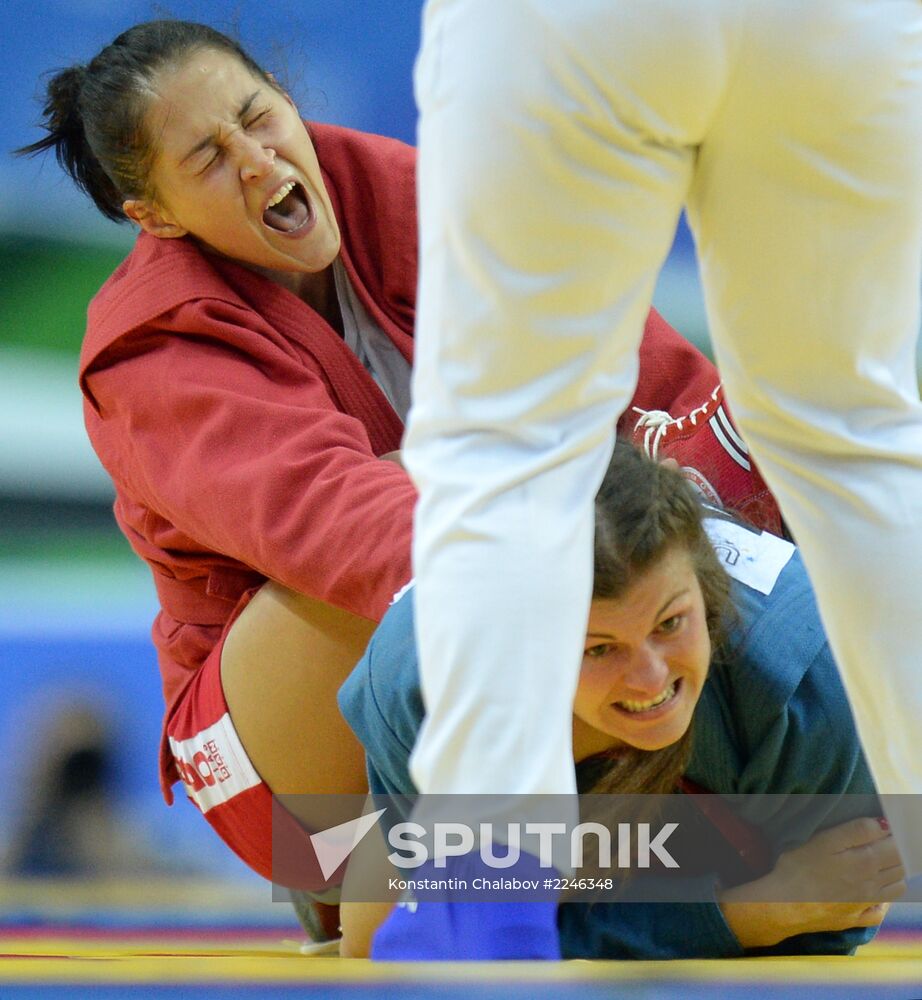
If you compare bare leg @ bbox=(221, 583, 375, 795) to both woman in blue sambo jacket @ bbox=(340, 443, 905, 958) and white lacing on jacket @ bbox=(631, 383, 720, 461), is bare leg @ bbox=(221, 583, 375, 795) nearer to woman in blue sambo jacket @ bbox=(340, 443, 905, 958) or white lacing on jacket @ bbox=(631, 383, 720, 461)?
woman in blue sambo jacket @ bbox=(340, 443, 905, 958)

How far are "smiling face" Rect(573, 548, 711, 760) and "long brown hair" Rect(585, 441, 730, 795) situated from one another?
0.04 feet

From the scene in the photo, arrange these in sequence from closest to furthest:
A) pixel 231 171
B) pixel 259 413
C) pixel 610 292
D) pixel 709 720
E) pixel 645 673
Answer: pixel 610 292
pixel 645 673
pixel 709 720
pixel 259 413
pixel 231 171

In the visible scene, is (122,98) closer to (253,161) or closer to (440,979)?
(253,161)

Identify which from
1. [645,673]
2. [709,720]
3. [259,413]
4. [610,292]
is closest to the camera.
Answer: [610,292]

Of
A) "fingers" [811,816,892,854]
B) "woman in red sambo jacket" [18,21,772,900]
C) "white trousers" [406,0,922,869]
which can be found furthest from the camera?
"woman in red sambo jacket" [18,21,772,900]

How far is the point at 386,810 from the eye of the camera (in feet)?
3.79

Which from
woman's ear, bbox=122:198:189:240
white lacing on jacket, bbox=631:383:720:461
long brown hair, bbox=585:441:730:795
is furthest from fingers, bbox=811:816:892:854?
woman's ear, bbox=122:198:189:240

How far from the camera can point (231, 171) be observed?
1.33 m

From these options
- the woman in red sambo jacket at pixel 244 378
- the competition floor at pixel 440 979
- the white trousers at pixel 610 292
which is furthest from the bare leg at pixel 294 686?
the white trousers at pixel 610 292

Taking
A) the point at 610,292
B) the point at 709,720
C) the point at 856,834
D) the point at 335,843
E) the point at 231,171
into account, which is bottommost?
the point at 335,843

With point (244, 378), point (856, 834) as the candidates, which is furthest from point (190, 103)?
point (856, 834)

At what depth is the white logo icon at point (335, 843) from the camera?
129 centimetres

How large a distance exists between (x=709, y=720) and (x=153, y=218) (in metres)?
0.74

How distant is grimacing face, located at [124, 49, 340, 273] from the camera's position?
51.9 inches
